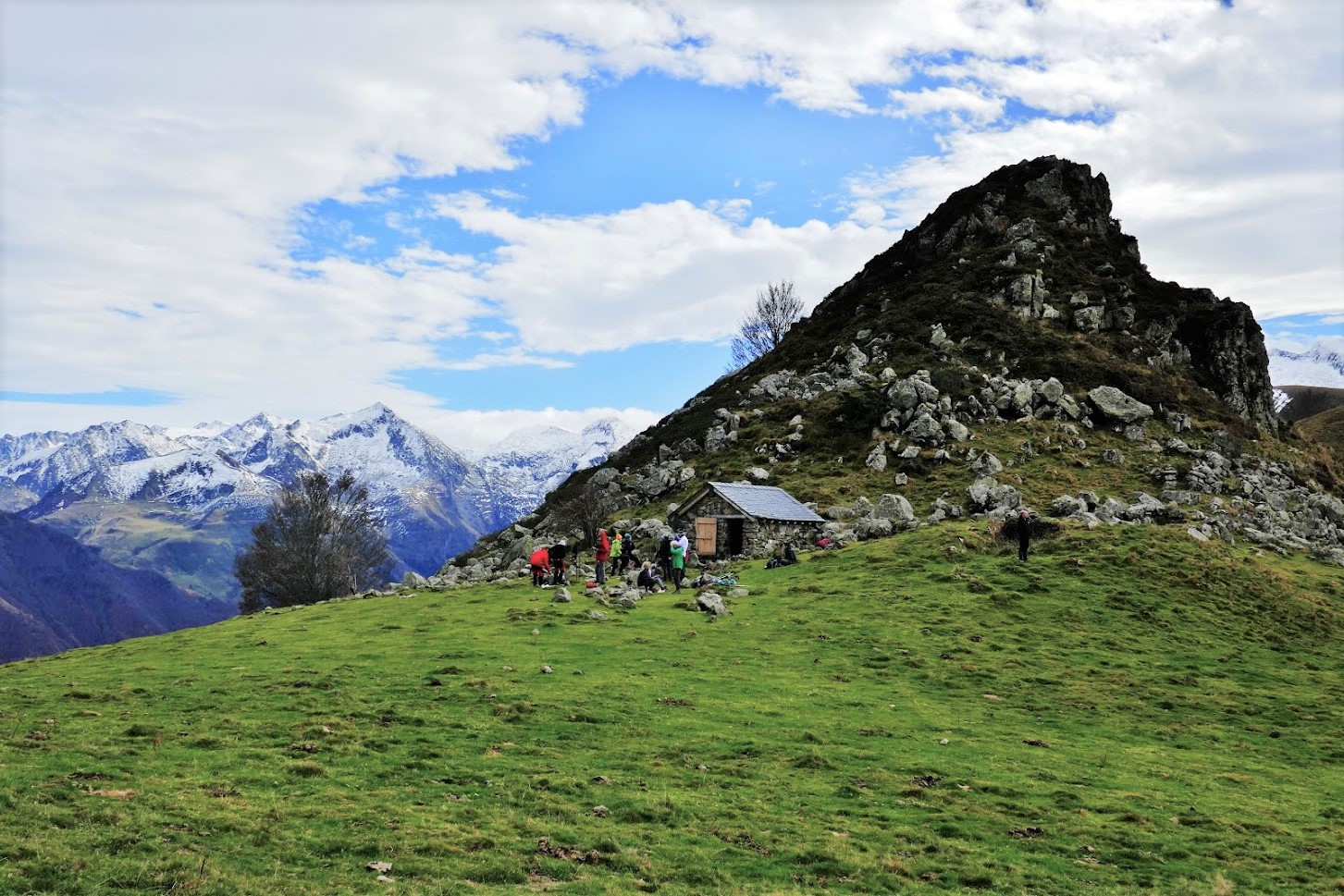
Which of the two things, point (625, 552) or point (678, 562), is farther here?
point (625, 552)

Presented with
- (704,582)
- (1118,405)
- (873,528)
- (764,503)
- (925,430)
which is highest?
(1118,405)

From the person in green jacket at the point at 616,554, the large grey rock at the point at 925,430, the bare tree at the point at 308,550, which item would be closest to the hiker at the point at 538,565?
the person in green jacket at the point at 616,554

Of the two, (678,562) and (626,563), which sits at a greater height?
(678,562)

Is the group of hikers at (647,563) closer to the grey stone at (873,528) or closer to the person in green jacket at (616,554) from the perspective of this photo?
the person in green jacket at (616,554)

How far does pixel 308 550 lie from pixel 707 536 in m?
48.4

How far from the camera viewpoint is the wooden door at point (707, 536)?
75.1 metres

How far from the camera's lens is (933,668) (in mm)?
40562

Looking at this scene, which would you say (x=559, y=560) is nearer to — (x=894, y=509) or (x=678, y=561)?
(x=678, y=561)

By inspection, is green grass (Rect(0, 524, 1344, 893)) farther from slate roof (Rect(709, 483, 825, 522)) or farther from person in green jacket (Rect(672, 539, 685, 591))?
slate roof (Rect(709, 483, 825, 522))

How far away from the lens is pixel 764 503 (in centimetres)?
7612

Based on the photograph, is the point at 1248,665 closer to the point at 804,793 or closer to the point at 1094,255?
the point at 804,793

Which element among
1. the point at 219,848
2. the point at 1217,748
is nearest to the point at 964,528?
the point at 1217,748

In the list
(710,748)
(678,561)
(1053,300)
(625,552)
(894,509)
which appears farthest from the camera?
(1053,300)

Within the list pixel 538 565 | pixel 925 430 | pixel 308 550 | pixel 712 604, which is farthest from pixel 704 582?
pixel 308 550
